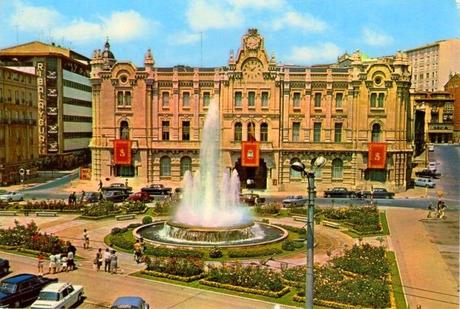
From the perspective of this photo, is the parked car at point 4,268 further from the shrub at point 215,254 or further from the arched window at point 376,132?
the arched window at point 376,132

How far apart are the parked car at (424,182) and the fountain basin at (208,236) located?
4341 centimetres

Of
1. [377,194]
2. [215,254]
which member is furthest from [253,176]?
[215,254]

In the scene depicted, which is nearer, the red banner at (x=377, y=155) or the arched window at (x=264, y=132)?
the red banner at (x=377, y=155)

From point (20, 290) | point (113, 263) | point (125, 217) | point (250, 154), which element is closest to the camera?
point (20, 290)

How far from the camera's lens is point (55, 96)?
101 m

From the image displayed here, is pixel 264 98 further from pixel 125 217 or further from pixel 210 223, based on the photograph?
pixel 210 223

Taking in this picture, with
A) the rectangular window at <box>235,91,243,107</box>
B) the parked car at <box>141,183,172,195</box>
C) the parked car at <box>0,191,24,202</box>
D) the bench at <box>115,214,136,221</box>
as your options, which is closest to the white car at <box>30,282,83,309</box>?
the bench at <box>115,214,136,221</box>

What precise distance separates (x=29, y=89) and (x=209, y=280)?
227 ft

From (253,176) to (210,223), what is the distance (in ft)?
117

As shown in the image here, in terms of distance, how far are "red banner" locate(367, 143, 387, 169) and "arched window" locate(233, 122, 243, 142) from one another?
17.4 meters

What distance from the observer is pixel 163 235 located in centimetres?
4409

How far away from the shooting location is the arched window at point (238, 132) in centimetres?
7800

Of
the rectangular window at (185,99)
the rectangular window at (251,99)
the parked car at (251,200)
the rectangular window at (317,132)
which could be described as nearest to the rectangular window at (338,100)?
the rectangular window at (317,132)

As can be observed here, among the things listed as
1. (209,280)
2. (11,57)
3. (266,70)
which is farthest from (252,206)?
(11,57)
